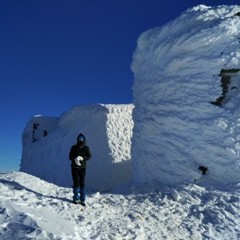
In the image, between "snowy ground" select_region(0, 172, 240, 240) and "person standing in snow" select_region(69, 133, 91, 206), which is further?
"person standing in snow" select_region(69, 133, 91, 206)

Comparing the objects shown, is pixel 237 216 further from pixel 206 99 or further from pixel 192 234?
pixel 206 99

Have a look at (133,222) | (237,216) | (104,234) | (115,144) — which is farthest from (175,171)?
(115,144)

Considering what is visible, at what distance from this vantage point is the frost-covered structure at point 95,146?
13.2 metres

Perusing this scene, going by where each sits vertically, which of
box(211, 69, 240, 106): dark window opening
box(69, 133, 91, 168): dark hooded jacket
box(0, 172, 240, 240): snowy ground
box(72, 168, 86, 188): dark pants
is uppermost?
box(211, 69, 240, 106): dark window opening

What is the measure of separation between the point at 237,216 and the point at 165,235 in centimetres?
166

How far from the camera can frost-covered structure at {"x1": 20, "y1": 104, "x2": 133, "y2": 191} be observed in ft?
43.4

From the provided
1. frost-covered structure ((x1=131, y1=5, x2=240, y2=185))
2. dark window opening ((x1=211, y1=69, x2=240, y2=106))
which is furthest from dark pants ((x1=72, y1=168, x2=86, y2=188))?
dark window opening ((x1=211, y1=69, x2=240, y2=106))

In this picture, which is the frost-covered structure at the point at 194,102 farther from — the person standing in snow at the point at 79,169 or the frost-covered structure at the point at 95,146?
the frost-covered structure at the point at 95,146

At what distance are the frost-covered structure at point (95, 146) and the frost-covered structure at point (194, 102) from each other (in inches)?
160

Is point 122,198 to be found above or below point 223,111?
below

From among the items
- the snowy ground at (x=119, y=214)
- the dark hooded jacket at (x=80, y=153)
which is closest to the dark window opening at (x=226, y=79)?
the snowy ground at (x=119, y=214)

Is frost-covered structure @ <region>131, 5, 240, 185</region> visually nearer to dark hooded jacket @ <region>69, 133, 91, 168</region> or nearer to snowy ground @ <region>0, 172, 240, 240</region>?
snowy ground @ <region>0, 172, 240, 240</region>

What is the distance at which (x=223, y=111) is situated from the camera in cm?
779

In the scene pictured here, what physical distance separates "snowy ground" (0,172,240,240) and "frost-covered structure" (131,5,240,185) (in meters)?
0.83
